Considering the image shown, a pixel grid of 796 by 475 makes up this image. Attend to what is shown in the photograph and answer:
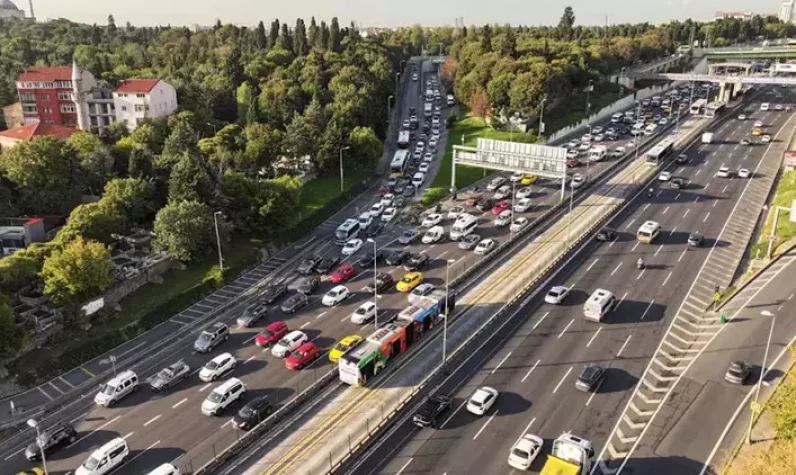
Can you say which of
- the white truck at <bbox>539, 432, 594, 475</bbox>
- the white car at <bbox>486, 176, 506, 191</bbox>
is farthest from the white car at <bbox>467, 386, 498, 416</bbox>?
the white car at <bbox>486, 176, 506, 191</bbox>

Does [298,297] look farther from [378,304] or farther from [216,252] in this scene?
[216,252]

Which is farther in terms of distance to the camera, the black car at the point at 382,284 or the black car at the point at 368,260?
the black car at the point at 368,260

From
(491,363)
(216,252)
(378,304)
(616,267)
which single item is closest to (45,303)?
(216,252)

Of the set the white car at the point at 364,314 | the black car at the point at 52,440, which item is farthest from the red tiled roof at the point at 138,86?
the black car at the point at 52,440

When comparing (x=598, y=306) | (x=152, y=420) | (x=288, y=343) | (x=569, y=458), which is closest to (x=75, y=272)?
(x=152, y=420)

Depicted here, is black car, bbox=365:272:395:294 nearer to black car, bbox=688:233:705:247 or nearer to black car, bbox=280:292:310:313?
black car, bbox=280:292:310:313

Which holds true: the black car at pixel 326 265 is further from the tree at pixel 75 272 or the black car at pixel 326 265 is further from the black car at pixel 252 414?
the black car at pixel 252 414
